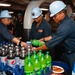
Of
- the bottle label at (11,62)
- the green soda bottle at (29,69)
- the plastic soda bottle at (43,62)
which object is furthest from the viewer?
the bottle label at (11,62)

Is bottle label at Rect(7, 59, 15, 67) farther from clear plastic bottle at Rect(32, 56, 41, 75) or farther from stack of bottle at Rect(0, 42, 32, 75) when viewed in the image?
clear plastic bottle at Rect(32, 56, 41, 75)

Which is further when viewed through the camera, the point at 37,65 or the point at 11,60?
the point at 11,60

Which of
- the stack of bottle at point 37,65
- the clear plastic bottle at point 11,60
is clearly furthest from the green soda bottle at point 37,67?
the clear plastic bottle at point 11,60

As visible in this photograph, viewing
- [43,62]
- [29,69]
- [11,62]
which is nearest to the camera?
[29,69]

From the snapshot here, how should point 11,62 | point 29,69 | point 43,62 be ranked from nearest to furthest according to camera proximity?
point 29,69
point 43,62
point 11,62

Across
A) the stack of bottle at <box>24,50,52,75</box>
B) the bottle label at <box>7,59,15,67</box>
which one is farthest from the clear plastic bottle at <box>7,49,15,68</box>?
the stack of bottle at <box>24,50,52,75</box>

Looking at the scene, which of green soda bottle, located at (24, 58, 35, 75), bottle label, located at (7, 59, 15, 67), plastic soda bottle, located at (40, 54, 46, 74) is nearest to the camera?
green soda bottle, located at (24, 58, 35, 75)

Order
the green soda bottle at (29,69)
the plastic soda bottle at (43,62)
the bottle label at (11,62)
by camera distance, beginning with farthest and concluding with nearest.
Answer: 1. the bottle label at (11,62)
2. the plastic soda bottle at (43,62)
3. the green soda bottle at (29,69)

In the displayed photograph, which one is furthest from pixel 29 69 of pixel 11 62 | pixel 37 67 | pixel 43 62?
pixel 11 62

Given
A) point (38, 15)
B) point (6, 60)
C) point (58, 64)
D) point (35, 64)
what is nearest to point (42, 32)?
point (38, 15)

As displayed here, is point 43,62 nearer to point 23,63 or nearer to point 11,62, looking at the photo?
point 23,63

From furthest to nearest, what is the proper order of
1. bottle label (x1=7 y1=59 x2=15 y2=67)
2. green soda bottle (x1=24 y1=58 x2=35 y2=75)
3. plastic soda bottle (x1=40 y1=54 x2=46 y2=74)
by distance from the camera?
bottle label (x1=7 y1=59 x2=15 y2=67) → plastic soda bottle (x1=40 y1=54 x2=46 y2=74) → green soda bottle (x1=24 y1=58 x2=35 y2=75)

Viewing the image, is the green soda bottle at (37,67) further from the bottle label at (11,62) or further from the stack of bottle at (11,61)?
the bottle label at (11,62)

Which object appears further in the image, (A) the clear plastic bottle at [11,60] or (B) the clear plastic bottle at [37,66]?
(A) the clear plastic bottle at [11,60]
